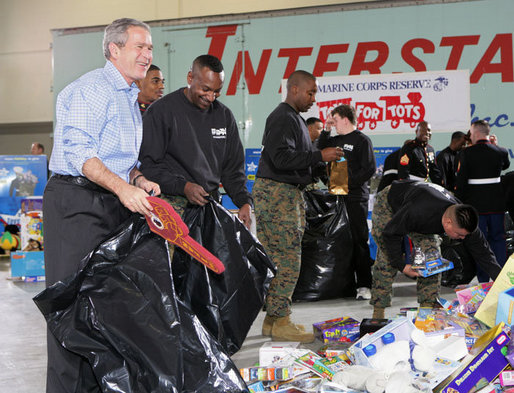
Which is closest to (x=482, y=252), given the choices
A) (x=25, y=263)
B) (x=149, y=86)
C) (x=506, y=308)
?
(x=506, y=308)

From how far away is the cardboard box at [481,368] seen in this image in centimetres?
227

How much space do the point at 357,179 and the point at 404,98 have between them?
1.56 metres

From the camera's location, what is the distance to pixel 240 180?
320 cm

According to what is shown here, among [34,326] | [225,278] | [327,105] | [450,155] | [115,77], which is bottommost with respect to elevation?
[34,326]

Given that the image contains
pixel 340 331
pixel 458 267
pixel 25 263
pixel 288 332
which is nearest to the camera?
pixel 340 331

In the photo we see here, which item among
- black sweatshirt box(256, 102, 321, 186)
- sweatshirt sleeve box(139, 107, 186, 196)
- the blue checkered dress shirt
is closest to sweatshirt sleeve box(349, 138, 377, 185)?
black sweatshirt box(256, 102, 321, 186)

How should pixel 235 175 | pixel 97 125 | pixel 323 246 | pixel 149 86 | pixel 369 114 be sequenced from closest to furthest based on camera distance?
pixel 97 125 < pixel 235 175 < pixel 149 86 < pixel 323 246 < pixel 369 114

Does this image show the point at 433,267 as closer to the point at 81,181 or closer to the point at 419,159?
the point at 81,181

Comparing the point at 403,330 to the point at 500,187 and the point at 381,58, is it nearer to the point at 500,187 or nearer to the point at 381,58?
the point at 500,187

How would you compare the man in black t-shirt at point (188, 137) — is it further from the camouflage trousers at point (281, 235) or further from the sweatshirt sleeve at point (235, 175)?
the camouflage trousers at point (281, 235)

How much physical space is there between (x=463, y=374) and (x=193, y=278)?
3.58ft

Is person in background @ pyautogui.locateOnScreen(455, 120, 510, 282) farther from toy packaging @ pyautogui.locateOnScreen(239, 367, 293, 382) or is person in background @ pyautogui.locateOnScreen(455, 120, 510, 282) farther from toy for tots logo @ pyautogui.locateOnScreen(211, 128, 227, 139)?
toy packaging @ pyautogui.locateOnScreen(239, 367, 293, 382)

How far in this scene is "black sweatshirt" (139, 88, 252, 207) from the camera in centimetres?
292

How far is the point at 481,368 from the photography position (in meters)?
2.30
